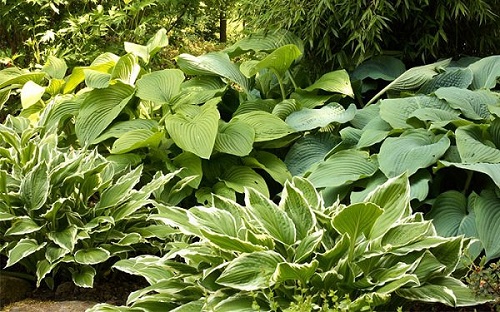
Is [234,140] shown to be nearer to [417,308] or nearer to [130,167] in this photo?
[130,167]

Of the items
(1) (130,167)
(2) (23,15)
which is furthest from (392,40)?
(2) (23,15)

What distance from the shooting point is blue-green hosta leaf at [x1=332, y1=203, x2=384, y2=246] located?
6.58ft

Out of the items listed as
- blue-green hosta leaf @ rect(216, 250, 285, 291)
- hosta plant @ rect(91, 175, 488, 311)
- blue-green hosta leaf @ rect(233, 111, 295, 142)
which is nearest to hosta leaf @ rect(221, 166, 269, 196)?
blue-green hosta leaf @ rect(233, 111, 295, 142)

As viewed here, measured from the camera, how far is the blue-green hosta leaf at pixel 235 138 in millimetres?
3164

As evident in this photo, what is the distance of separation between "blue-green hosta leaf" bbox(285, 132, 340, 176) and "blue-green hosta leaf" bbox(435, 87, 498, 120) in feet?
1.99

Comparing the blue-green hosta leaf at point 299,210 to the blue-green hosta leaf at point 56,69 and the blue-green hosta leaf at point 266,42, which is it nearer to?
the blue-green hosta leaf at point 266,42

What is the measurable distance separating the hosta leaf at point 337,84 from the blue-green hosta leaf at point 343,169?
21.7 inches

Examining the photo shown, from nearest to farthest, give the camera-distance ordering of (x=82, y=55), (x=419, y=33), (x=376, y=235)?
(x=376, y=235)
(x=419, y=33)
(x=82, y=55)

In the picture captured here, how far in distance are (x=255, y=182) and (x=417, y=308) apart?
1076mm

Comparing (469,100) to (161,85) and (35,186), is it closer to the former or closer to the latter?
(161,85)

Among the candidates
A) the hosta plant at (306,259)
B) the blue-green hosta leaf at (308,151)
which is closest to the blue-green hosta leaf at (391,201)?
the hosta plant at (306,259)

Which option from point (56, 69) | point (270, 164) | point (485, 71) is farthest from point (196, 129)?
point (485, 71)

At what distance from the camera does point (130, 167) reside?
3191mm

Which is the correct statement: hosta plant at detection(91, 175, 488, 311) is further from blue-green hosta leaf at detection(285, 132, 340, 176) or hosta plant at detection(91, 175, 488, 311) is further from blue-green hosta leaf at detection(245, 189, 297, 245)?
blue-green hosta leaf at detection(285, 132, 340, 176)
